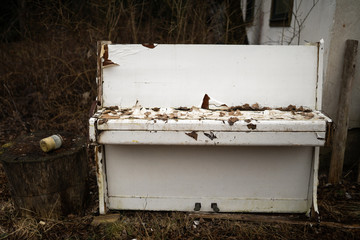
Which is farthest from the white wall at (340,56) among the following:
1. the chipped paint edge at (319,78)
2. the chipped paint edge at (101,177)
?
the chipped paint edge at (101,177)

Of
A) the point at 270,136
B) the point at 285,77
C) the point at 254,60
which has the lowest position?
the point at 270,136

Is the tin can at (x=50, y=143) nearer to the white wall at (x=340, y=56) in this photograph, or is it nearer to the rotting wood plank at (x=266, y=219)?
the rotting wood plank at (x=266, y=219)

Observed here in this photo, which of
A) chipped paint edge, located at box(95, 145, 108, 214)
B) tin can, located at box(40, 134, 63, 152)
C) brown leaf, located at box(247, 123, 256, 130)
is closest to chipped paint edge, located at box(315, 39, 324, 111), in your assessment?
brown leaf, located at box(247, 123, 256, 130)

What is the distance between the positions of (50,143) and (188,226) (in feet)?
4.03

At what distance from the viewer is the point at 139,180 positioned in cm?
206

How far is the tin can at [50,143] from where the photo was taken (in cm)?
195

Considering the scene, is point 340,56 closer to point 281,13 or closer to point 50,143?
point 281,13

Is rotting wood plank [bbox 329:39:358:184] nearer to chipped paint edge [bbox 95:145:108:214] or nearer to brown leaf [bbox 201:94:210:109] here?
brown leaf [bbox 201:94:210:109]

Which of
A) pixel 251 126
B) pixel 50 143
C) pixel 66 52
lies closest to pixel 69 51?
pixel 66 52

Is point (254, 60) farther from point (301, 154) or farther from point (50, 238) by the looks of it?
point (50, 238)

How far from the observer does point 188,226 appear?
6.61 ft

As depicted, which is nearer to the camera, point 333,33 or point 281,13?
point 333,33

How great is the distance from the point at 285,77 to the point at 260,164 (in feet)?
2.19

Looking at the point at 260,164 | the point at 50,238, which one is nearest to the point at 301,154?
the point at 260,164
